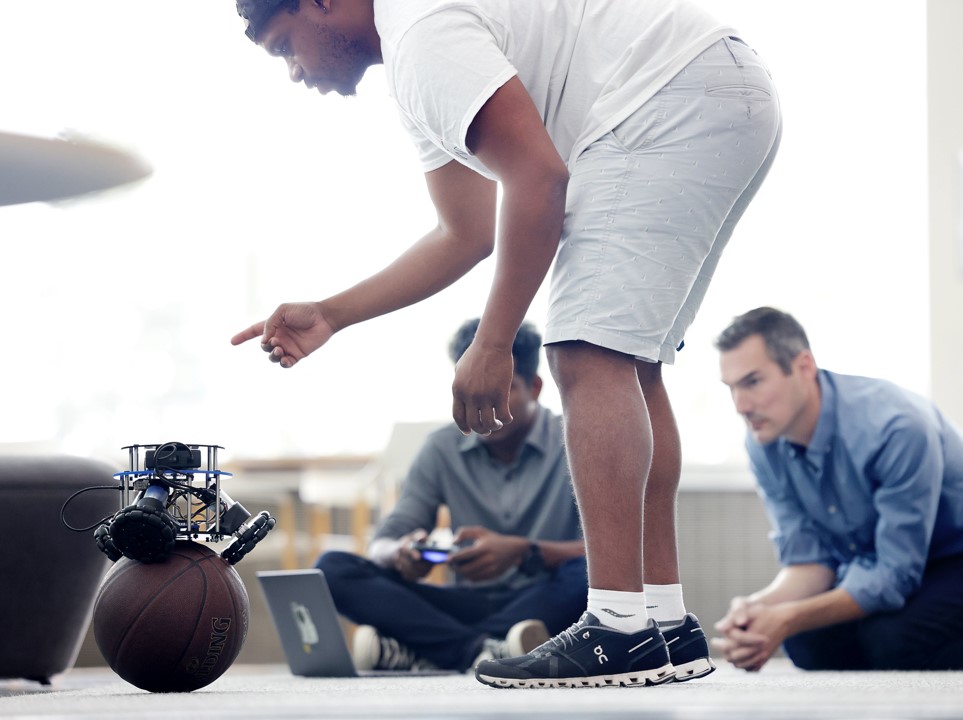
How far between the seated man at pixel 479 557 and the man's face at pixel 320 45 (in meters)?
1.10

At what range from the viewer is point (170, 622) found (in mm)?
1369

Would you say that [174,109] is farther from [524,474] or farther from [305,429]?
[524,474]

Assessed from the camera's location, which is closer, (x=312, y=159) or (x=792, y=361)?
(x=792, y=361)

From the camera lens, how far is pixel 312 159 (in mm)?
4543

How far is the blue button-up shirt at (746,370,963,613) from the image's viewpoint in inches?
86.1

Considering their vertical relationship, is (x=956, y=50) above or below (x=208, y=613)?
above

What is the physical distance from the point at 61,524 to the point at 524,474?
1157mm

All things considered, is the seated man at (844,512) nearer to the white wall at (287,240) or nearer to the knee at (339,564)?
the knee at (339,564)

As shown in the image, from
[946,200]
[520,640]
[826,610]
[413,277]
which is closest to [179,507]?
[413,277]

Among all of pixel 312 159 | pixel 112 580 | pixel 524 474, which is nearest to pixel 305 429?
pixel 312 159

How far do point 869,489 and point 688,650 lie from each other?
0.98m

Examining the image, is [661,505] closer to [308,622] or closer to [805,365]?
[308,622]

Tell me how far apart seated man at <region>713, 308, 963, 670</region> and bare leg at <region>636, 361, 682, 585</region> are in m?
0.71

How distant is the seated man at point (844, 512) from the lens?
2189 mm
